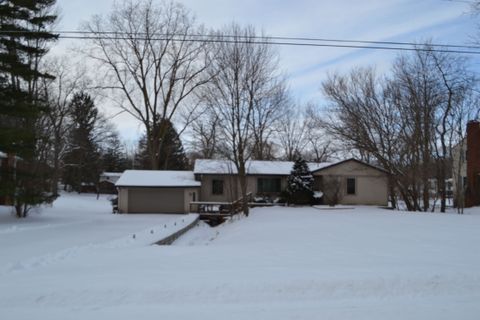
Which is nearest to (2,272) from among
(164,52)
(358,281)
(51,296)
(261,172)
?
A: (51,296)

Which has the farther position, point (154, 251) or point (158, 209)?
point (158, 209)

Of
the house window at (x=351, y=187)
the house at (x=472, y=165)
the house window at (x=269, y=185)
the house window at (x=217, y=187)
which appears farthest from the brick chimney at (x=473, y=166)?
the house window at (x=217, y=187)

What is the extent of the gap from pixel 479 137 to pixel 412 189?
679 centimetres

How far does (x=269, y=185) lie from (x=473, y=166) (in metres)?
15.2

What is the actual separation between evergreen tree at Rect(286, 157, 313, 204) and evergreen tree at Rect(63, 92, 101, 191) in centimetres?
2833

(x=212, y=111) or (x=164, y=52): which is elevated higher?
(x=164, y=52)

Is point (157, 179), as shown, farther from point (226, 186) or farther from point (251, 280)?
point (251, 280)

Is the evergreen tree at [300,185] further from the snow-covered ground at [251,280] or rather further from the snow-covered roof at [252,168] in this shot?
the snow-covered ground at [251,280]

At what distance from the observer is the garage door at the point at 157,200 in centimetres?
3259

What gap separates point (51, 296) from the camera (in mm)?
6715

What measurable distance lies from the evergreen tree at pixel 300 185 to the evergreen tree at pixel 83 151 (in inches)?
1116

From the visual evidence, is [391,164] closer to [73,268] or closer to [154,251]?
[154,251]

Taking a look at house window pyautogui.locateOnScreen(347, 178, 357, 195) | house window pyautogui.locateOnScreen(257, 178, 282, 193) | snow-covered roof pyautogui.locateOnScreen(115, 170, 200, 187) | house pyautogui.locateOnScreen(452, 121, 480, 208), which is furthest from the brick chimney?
snow-covered roof pyautogui.locateOnScreen(115, 170, 200, 187)

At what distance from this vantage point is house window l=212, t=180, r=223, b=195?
34406mm
